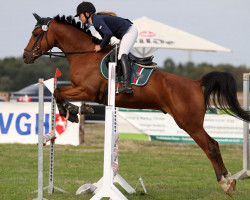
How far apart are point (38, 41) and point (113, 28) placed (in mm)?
1075

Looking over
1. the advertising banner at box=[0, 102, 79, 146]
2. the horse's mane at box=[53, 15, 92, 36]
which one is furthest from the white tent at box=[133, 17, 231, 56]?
the horse's mane at box=[53, 15, 92, 36]

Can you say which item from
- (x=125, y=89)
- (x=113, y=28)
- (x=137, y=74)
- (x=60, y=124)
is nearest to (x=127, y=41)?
(x=113, y=28)

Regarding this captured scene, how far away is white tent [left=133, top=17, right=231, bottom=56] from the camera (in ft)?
52.3

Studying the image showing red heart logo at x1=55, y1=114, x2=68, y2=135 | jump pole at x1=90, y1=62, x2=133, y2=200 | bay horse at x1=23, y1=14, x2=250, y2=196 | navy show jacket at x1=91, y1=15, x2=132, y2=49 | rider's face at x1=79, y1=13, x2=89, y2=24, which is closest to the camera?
jump pole at x1=90, y1=62, x2=133, y2=200

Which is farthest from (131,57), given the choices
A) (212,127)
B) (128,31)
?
(212,127)

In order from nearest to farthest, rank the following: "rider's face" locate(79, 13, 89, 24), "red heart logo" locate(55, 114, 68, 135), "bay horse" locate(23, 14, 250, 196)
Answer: "bay horse" locate(23, 14, 250, 196) < "rider's face" locate(79, 13, 89, 24) < "red heart logo" locate(55, 114, 68, 135)

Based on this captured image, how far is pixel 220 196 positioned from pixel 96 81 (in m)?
2.46

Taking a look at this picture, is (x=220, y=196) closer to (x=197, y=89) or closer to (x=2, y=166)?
(x=197, y=89)

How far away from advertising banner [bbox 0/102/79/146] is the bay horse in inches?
251

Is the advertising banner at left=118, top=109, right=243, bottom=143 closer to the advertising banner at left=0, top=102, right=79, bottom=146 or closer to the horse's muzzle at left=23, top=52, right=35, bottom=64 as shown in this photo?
the advertising banner at left=0, top=102, right=79, bottom=146

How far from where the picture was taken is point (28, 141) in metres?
13.6

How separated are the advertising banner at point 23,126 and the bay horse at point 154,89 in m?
6.37

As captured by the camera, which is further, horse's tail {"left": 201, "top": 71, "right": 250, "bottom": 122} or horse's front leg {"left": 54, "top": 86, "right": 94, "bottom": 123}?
horse's tail {"left": 201, "top": 71, "right": 250, "bottom": 122}

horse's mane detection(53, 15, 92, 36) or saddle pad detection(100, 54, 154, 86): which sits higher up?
horse's mane detection(53, 15, 92, 36)
